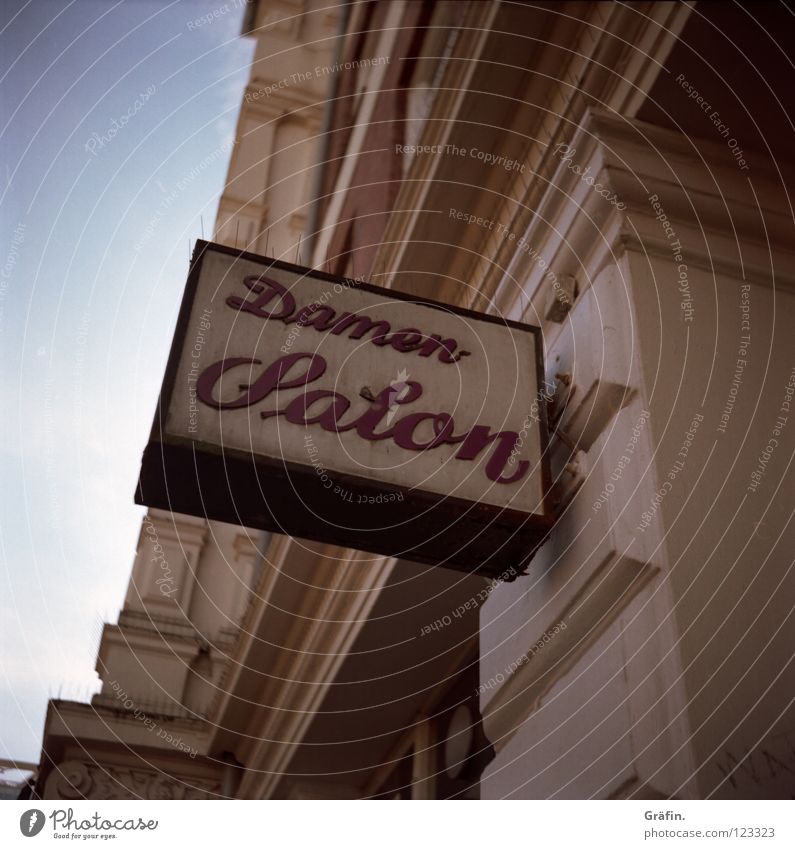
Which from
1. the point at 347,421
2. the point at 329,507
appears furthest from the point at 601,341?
the point at 329,507

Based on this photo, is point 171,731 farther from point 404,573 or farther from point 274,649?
point 404,573

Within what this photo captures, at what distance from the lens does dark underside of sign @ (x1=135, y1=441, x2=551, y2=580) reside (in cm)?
190

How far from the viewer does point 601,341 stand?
2510mm

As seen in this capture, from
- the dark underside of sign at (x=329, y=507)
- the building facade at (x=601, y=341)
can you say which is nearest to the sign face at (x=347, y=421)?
the dark underside of sign at (x=329, y=507)

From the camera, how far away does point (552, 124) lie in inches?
118

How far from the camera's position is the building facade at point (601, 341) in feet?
6.76

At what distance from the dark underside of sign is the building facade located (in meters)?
0.36

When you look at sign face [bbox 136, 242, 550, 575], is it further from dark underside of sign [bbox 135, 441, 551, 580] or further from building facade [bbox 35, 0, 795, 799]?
building facade [bbox 35, 0, 795, 799]

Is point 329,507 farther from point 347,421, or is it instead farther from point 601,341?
point 601,341

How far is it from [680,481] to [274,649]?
393 cm

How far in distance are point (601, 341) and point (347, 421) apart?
0.88 m

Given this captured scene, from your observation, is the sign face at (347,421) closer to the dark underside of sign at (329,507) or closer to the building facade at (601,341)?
the dark underside of sign at (329,507)

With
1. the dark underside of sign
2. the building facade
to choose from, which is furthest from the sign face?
the building facade

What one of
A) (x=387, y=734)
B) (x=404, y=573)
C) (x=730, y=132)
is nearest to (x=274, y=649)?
(x=387, y=734)
